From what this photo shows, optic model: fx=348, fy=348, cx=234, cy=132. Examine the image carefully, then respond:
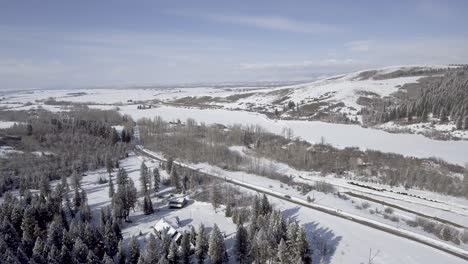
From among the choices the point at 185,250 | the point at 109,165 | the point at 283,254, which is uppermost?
the point at 283,254

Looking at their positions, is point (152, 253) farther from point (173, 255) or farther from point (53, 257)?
point (53, 257)

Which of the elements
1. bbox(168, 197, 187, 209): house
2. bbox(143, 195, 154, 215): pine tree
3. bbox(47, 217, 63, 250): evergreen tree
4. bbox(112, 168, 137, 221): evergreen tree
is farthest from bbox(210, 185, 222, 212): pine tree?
bbox(47, 217, 63, 250): evergreen tree

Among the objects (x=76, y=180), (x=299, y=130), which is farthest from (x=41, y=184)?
(x=299, y=130)

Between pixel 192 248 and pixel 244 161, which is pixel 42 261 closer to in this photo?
pixel 192 248

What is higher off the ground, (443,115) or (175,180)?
(443,115)

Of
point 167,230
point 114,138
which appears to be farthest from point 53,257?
point 114,138

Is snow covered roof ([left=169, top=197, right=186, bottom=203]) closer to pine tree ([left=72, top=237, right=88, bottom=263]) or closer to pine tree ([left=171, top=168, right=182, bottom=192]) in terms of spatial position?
pine tree ([left=171, top=168, right=182, bottom=192])

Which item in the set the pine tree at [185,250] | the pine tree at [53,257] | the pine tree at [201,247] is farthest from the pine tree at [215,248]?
the pine tree at [53,257]
